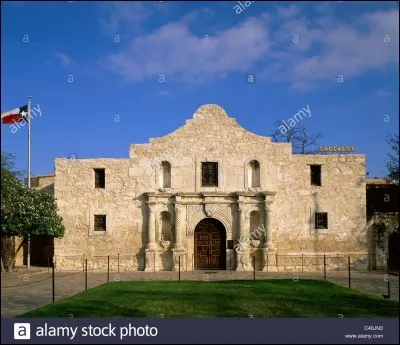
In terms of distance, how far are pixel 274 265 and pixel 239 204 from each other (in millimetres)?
3430

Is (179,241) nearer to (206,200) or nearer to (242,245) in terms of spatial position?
(206,200)

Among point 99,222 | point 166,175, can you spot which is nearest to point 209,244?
point 166,175

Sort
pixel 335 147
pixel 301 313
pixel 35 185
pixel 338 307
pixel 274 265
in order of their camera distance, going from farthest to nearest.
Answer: pixel 35 185 → pixel 335 147 → pixel 274 265 → pixel 338 307 → pixel 301 313

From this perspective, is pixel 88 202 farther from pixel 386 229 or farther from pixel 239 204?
pixel 386 229

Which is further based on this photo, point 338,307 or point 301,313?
point 338,307

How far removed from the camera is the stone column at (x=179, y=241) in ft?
86.9

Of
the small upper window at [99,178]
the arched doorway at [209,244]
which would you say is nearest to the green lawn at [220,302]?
the arched doorway at [209,244]

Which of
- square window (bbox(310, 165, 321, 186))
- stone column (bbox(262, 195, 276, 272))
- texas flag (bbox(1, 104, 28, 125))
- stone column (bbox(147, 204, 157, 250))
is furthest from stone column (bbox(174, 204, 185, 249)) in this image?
texas flag (bbox(1, 104, 28, 125))

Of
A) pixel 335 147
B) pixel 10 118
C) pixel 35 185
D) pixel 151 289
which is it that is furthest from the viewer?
pixel 35 185

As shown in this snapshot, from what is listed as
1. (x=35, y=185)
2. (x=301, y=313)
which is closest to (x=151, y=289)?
(x=301, y=313)

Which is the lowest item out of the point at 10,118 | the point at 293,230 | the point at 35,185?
the point at 293,230

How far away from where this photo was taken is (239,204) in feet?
88.1

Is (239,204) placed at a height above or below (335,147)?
below

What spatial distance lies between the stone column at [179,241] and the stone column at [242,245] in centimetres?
271
